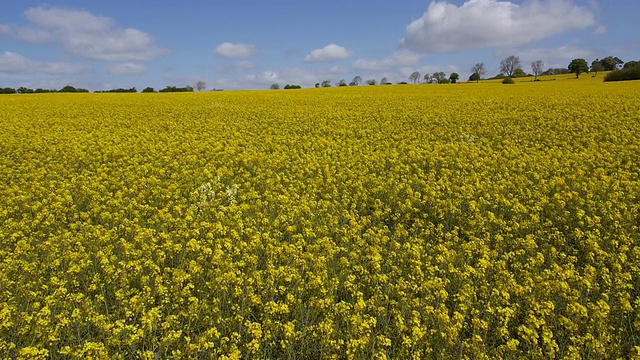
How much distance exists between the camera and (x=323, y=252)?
596 centimetres

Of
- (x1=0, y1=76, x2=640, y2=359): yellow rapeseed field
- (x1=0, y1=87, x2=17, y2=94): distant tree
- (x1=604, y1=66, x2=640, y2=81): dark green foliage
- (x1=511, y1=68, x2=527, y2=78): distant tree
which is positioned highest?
(x1=511, y1=68, x2=527, y2=78): distant tree

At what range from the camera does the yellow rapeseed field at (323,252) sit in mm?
4219

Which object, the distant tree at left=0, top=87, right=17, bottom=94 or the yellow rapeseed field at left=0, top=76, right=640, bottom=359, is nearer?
the yellow rapeseed field at left=0, top=76, right=640, bottom=359

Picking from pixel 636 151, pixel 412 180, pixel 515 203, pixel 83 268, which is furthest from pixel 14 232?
pixel 636 151

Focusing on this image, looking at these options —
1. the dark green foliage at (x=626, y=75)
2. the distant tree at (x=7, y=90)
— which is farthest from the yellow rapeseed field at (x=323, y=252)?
the distant tree at (x=7, y=90)

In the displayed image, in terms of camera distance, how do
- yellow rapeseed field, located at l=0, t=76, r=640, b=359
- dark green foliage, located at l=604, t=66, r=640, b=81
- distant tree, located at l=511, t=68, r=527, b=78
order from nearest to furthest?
yellow rapeseed field, located at l=0, t=76, r=640, b=359 < dark green foliage, located at l=604, t=66, r=640, b=81 < distant tree, located at l=511, t=68, r=527, b=78

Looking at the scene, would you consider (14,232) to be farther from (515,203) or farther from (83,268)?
(515,203)

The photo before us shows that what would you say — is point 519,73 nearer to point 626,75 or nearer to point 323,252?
point 626,75

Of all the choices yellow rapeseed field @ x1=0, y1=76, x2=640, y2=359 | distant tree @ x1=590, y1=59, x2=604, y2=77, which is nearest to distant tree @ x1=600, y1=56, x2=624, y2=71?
distant tree @ x1=590, y1=59, x2=604, y2=77

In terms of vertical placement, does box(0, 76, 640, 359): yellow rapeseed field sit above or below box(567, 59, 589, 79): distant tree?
below

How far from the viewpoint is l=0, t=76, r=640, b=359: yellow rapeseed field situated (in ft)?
13.8

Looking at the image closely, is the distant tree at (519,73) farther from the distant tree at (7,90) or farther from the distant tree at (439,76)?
the distant tree at (7,90)

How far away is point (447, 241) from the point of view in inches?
256

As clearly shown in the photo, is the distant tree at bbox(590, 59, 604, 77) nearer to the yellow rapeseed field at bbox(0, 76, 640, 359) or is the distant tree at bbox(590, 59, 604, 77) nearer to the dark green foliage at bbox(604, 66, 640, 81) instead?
the dark green foliage at bbox(604, 66, 640, 81)
